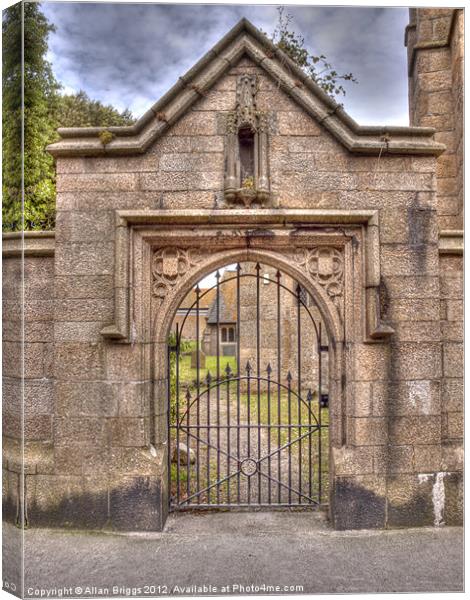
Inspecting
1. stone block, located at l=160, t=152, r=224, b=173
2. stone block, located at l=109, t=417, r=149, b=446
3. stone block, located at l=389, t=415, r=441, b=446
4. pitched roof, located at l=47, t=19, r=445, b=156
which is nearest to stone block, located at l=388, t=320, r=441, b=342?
stone block, located at l=389, t=415, r=441, b=446

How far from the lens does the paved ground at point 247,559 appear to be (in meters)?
3.21

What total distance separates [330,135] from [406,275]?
5.15 feet

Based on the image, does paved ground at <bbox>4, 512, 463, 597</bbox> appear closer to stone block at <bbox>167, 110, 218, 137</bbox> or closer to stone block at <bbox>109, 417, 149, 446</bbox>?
stone block at <bbox>109, 417, 149, 446</bbox>

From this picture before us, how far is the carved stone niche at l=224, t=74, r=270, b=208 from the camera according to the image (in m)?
3.85

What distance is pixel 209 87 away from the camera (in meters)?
3.93

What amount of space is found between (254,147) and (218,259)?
3.78 feet

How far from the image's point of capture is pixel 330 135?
13.0 ft

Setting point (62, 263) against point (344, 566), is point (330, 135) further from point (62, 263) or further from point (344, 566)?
point (344, 566)

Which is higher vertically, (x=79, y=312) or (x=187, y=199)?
(x=187, y=199)

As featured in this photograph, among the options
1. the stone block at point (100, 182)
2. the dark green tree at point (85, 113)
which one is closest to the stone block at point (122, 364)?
the stone block at point (100, 182)

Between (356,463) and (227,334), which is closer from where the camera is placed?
(356,463)

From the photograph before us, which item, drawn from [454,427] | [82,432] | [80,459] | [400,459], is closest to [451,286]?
[454,427]

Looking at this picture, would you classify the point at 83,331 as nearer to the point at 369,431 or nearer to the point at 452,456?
the point at 369,431

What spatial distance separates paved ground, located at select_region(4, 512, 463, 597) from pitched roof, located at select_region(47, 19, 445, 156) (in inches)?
145
